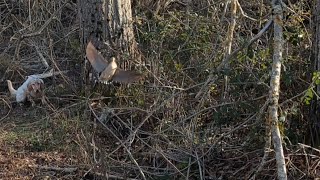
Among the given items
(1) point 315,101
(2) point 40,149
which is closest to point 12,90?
(2) point 40,149

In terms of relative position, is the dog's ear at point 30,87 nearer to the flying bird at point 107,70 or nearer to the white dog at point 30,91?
the white dog at point 30,91

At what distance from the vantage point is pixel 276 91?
3.86 m

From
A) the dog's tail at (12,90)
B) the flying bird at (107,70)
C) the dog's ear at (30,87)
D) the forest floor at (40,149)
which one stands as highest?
the flying bird at (107,70)

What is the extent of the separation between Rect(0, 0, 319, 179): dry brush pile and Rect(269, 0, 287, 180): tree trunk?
21 cm

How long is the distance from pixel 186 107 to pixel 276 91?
4.77ft

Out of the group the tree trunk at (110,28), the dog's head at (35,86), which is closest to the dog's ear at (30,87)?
the dog's head at (35,86)

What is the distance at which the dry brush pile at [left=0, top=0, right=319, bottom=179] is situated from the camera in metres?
4.54

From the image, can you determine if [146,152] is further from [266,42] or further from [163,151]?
[266,42]

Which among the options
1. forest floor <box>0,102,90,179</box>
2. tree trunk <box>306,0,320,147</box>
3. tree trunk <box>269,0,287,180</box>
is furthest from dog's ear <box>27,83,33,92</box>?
tree trunk <box>269,0,287,180</box>

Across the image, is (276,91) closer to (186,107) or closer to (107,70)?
(186,107)

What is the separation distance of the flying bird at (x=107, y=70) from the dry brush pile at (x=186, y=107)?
0.30 feet

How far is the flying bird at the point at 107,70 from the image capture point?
19.7 feet

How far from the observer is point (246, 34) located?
232 inches

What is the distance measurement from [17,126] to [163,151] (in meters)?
1.87
